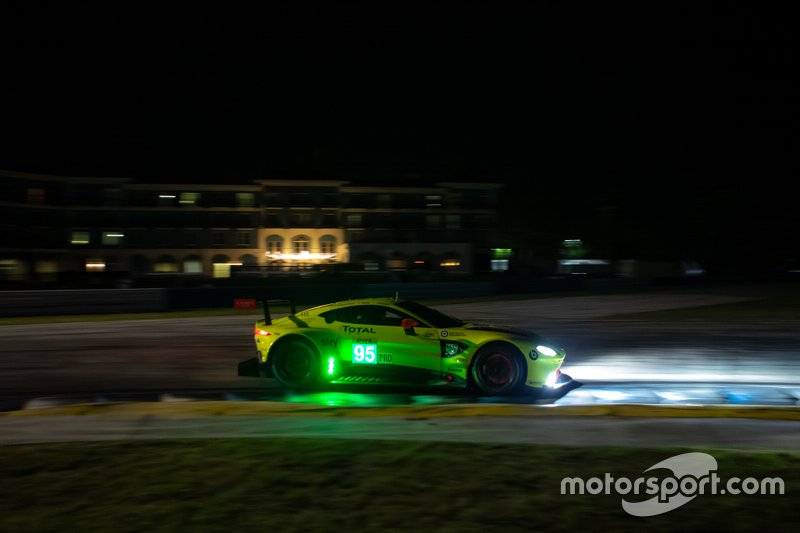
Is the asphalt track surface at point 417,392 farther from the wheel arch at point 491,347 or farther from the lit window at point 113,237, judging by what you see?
the lit window at point 113,237

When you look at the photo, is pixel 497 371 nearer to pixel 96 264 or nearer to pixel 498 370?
pixel 498 370

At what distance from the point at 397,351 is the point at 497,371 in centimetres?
134

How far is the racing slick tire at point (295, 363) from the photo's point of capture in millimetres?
10109

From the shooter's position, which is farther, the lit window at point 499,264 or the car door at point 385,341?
the lit window at point 499,264

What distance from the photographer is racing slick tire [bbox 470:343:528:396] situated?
9.53 m

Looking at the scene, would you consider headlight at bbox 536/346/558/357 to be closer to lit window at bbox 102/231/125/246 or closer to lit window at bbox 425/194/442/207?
lit window at bbox 425/194/442/207

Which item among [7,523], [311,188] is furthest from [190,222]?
[7,523]

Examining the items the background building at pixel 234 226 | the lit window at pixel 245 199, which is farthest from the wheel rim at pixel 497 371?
the lit window at pixel 245 199

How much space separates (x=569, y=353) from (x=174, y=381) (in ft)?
23.7

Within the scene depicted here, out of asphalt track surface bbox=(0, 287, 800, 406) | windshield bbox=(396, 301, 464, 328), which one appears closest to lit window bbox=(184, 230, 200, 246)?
asphalt track surface bbox=(0, 287, 800, 406)
